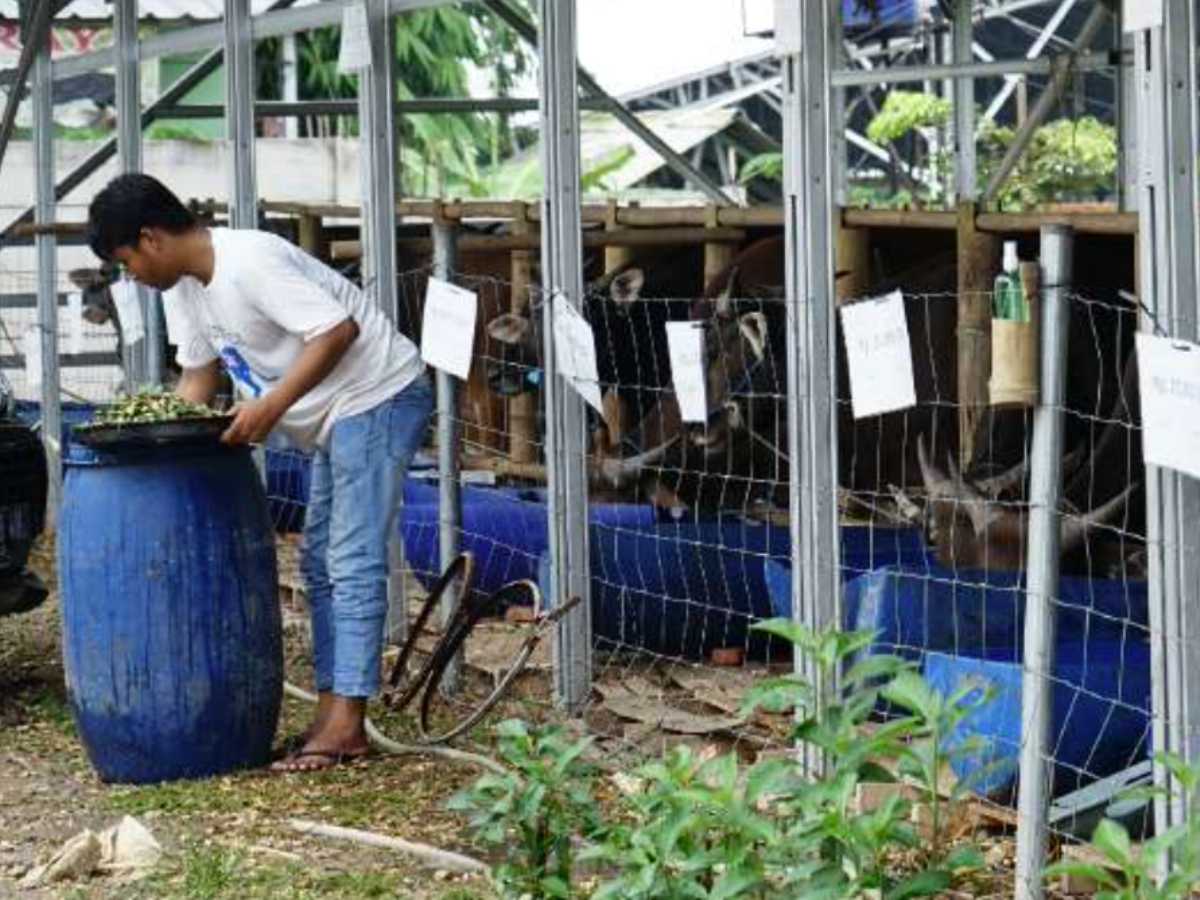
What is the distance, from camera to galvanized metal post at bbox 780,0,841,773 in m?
7.25

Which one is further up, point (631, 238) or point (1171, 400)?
point (631, 238)

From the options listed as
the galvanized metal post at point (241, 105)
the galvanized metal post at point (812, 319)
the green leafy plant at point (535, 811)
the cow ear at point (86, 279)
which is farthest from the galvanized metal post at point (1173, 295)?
the cow ear at point (86, 279)

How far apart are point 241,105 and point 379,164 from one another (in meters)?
1.38

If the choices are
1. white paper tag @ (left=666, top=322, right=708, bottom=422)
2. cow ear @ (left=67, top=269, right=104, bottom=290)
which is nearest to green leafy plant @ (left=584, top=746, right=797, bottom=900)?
white paper tag @ (left=666, top=322, right=708, bottom=422)

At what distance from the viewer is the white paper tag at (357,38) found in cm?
980

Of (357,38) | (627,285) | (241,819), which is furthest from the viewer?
(627,285)

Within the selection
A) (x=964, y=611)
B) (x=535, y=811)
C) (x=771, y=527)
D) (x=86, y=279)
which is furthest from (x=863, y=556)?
(x=86, y=279)

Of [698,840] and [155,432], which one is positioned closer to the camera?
[698,840]

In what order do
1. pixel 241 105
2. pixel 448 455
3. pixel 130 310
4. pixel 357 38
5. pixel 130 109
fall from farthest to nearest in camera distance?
pixel 130 109, pixel 130 310, pixel 241 105, pixel 357 38, pixel 448 455

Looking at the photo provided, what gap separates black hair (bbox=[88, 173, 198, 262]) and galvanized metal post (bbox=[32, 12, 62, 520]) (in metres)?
5.43

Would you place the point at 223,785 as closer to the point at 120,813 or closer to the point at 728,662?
the point at 120,813

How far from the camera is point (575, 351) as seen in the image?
27.9 feet

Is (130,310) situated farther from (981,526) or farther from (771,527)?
(981,526)

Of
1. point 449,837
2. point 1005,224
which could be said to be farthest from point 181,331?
point 1005,224
